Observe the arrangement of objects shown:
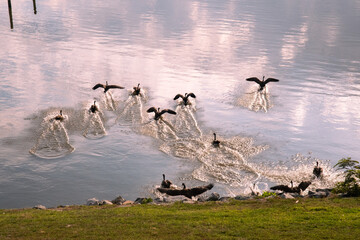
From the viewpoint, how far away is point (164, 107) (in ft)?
108

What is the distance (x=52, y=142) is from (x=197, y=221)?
14219 millimetres

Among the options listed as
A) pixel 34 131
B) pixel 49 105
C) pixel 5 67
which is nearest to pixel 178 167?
pixel 34 131

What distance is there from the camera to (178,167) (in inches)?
922

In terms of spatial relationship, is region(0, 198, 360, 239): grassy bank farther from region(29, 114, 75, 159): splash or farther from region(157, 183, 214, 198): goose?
region(29, 114, 75, 159): splash

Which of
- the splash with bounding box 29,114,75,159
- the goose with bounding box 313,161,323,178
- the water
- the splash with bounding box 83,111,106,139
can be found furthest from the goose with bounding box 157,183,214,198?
the splash with bounding box 83,111,106,139

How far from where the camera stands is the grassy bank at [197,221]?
41.5 ft

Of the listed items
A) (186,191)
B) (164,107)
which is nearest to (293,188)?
(186,191)

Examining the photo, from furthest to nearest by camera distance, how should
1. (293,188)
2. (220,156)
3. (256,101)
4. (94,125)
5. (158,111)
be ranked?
(256,101) → (158,111) → (94,125) → (220,156) → (293,188)

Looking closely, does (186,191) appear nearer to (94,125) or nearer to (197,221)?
(197,221)

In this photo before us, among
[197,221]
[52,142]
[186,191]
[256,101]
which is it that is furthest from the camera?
[256,101]

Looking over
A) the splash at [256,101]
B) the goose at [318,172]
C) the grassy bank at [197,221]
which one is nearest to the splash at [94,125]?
the grassy bank at [197,221]

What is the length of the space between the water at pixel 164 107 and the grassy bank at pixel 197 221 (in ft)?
16.5

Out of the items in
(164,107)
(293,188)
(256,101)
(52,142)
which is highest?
(164,107)

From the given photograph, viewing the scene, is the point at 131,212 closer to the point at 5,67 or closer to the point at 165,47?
the point at 5,67
